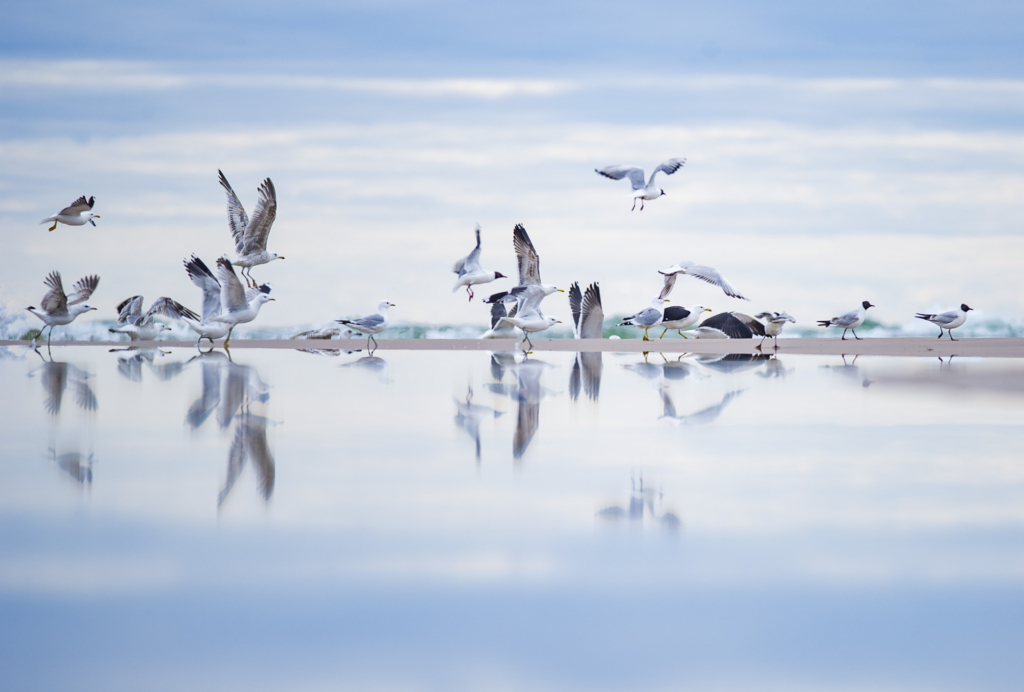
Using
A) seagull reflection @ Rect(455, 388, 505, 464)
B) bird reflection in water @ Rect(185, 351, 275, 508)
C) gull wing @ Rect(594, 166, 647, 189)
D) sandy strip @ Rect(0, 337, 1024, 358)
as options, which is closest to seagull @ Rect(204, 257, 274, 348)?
sandy strip @ Rect(0, 337, 1024, 358)

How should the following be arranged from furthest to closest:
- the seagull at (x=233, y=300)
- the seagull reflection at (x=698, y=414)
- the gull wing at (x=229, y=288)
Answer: the seagull at (x=233, y=300) → the gull wing at (x=229, y=288) → the seagull reflection at (x=698, y=414)

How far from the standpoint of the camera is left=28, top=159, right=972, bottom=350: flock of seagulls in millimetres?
18453

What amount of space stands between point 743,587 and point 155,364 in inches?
493

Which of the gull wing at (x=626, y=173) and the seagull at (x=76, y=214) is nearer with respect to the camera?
the seagull at (x=76, y=214)

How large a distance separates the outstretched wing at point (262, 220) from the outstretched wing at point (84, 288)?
24.3ft

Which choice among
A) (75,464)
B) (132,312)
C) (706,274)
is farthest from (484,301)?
(75,464)

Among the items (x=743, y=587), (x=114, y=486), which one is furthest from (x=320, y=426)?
(x=743, y=587)

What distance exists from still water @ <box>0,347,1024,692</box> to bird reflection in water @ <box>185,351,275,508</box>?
0.13 ft

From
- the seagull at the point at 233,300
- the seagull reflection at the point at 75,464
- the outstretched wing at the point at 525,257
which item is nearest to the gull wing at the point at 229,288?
the seagull at the point at 233,300

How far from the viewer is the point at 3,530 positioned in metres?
3.23

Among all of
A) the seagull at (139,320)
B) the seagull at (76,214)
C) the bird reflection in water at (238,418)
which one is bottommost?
the bird reflection in water at (238,418)

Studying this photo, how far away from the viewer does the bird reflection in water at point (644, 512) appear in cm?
336

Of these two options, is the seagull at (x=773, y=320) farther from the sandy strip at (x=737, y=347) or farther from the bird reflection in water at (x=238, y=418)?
the bird reflection in water at (x=238, y=418)

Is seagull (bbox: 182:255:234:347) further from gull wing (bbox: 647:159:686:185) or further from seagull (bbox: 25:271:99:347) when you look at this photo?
gull wing (bbox: 647:159:686:185)
